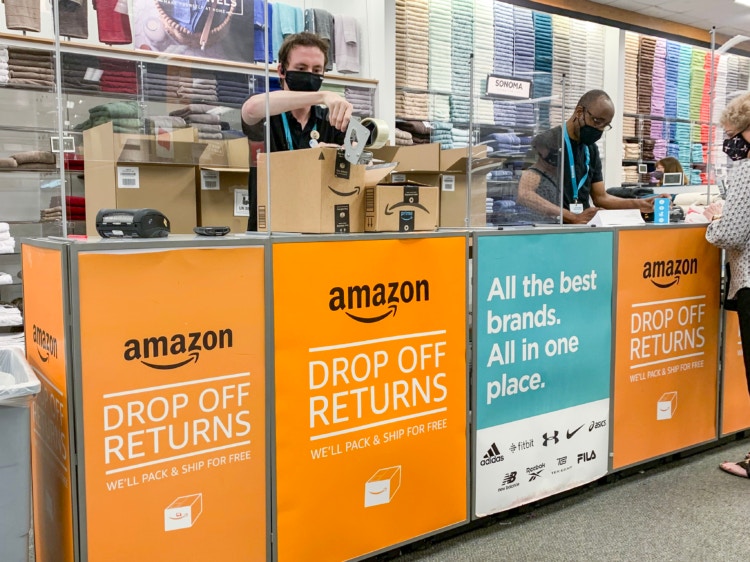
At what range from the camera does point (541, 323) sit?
2605 millimetres

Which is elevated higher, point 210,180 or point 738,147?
point 738,147

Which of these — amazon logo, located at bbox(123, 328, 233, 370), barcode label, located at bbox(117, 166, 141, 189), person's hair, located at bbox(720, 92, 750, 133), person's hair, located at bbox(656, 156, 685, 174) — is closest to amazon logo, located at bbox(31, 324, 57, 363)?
amazon logo, located at bbox(123, 328, 233, 370)

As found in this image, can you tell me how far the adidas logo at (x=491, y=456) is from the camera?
97.8 inches

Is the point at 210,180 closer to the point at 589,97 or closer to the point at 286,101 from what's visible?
the point at 286,101

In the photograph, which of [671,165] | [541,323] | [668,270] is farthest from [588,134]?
[671,165]

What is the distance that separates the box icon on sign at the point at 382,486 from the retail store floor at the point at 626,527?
233mm

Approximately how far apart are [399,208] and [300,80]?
0.78m

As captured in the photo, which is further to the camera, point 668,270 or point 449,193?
point 449,193

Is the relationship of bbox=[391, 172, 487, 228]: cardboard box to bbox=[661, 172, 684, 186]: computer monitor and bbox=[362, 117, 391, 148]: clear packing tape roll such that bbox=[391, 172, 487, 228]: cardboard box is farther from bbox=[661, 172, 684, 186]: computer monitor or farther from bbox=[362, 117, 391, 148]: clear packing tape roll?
bbox=[362, 117, 391, 148]: clear packing tape roll

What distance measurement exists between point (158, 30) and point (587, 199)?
2.28 meters

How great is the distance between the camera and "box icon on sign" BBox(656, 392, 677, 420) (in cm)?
304

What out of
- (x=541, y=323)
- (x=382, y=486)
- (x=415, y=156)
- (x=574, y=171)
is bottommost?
(x=382, y=486)

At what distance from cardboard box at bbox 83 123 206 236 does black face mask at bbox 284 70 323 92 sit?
0.46 m

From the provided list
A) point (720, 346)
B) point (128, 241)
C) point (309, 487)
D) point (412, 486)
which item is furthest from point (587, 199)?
point (128, 241)
